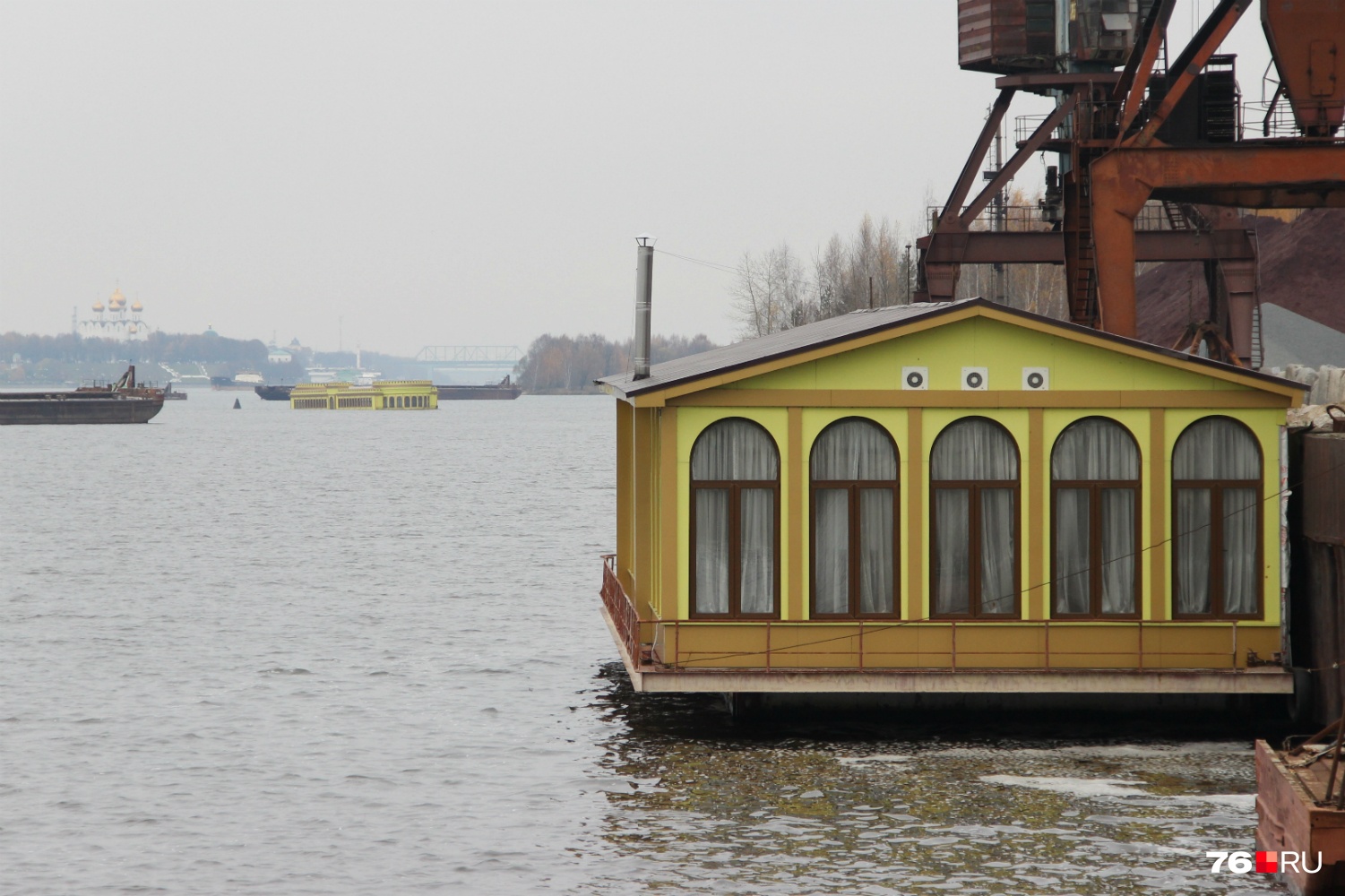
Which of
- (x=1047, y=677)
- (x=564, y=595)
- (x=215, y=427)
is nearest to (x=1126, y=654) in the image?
(x=1047, y=677)

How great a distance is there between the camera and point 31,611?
127ft

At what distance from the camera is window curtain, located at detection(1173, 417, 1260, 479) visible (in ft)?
66.1

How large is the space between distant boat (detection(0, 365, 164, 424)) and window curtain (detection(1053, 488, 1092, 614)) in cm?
17036

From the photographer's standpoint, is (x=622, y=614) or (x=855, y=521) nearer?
(x=855, y=521)

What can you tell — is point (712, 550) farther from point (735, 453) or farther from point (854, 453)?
point (854, 453)

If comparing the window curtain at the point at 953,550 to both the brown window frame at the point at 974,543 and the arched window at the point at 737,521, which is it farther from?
the arched window at the point at 737,521

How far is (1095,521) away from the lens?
2019 cm

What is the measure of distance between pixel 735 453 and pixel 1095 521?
170 inches

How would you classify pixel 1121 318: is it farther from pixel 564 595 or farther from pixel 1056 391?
pixel 564 595

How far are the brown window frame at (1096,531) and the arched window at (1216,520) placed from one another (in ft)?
1.41

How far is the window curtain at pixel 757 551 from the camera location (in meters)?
20.2

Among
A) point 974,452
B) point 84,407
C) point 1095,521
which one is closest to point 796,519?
point 974,452

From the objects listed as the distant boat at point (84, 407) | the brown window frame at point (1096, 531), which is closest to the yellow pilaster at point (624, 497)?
the brown window frame at point (1096, 531)

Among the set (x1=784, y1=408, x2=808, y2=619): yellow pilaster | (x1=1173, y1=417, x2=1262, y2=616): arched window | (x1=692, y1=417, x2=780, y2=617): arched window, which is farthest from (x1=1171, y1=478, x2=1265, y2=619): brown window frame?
(x1=692, y1=417, x2=780, y2=617): arched window
